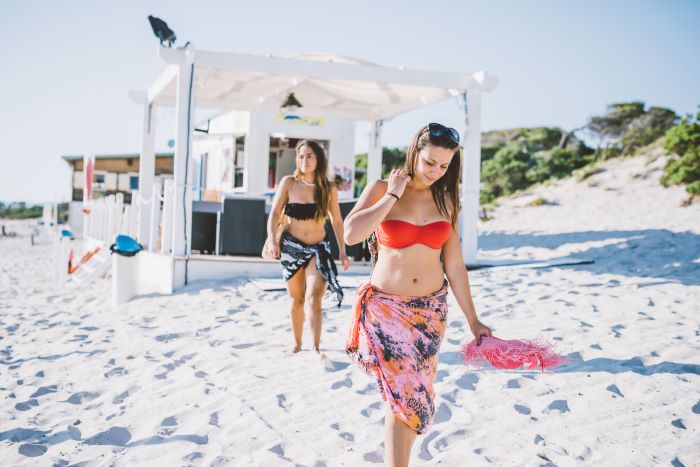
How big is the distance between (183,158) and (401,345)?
22.1 ft

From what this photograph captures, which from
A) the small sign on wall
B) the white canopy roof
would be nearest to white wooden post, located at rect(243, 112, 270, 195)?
the small sign on wall

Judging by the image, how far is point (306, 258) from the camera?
14.7 feet

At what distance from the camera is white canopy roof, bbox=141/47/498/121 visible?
8.34 metres

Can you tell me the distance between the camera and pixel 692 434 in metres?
2.98

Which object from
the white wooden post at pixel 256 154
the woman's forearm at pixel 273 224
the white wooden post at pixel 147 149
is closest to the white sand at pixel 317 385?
the woman's forearm at pixel 273 224

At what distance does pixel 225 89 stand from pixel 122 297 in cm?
466

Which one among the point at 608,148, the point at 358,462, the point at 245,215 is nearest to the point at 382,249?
the point at 358,462

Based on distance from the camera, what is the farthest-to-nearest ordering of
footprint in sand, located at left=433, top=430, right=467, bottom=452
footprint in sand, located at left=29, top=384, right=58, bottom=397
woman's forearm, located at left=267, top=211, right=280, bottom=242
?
1. woman's forearm, located at left=267, top=211, right=280, bottom=242
2. footprint in sand, located at left=29, top=384, right=58, bottom=397
3. footprint in sand, located at left=433, top=430, right=467, bottom=452

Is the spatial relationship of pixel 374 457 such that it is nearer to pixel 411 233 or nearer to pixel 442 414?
pixel 442 414

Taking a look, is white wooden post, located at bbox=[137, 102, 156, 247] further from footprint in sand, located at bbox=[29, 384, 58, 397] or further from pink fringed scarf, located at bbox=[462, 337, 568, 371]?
pink fringed scarf, located at bbox=[462, 337, 568, 371]

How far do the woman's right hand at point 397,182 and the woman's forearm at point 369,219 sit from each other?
0.10 feet

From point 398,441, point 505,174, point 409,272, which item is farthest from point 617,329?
point 505,174

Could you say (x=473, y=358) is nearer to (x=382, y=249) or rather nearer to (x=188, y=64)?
(x=382, y=249)

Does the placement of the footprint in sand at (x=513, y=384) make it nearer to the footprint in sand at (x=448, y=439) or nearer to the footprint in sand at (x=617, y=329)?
the footprint in sand at (x=448, y=439)
